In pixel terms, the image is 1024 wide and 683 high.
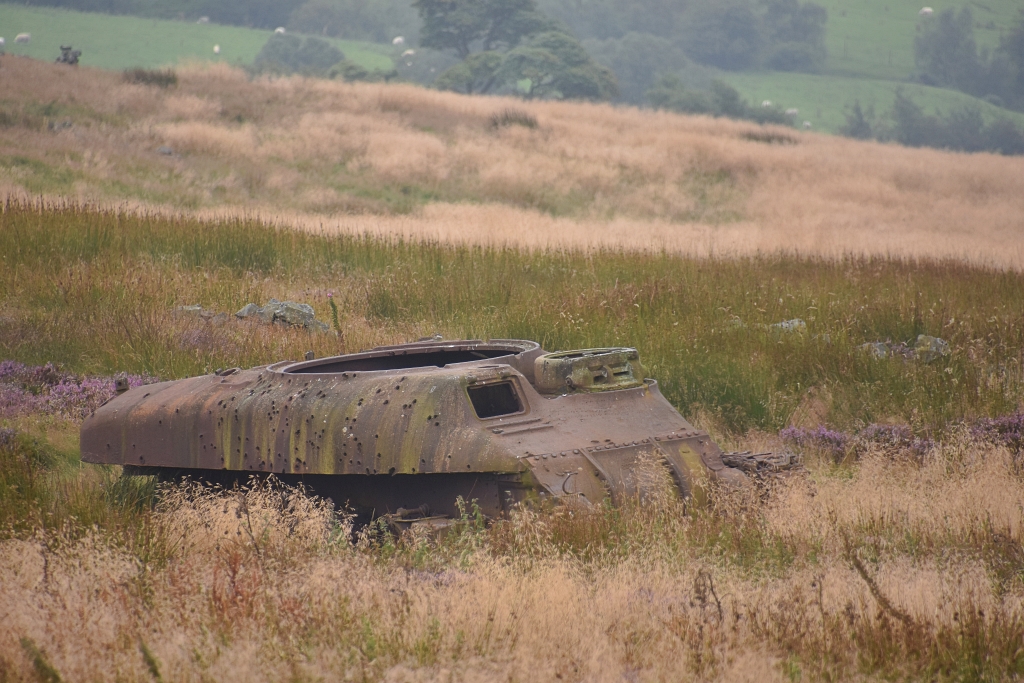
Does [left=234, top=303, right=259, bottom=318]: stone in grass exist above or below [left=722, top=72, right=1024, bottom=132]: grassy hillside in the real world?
below

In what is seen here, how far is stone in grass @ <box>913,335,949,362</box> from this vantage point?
10.2m

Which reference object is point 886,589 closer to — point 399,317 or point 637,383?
point 637,383

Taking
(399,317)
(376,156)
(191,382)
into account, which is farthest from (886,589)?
(376,156)

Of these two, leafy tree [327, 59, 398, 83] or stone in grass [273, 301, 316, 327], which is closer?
stone in grass [273, 301, 316, 327]

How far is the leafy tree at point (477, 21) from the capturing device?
206 feet

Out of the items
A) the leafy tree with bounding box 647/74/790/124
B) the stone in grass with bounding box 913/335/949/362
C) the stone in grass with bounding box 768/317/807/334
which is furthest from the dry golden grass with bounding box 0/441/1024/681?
the leafy tree with bounding box 647/74/790/124

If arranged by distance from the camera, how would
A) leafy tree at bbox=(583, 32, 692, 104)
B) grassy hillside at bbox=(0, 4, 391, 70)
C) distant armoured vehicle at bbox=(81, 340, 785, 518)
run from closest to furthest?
distant armoured vehicle at bbox=(81, 340, 785, 518) → grassy hillside at bbox=(0, 4, 391, 70) → leafy tree at bbox=(583, 32, 692, 104)

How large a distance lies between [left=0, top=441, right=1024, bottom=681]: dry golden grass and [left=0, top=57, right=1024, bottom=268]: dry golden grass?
516 inches

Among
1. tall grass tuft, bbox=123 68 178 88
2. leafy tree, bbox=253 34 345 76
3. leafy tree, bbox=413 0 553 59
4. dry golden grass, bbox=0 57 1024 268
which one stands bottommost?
dry golden grass, bbox=0 57 1024 268

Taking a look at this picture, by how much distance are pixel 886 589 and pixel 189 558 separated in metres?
3.17

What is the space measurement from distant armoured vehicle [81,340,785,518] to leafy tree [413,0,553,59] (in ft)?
194

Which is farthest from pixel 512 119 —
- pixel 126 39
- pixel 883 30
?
pixel 883 30

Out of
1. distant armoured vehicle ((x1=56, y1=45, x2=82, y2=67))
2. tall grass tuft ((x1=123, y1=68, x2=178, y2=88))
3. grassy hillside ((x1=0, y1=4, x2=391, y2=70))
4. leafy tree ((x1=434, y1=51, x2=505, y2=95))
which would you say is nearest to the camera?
tall grass tuft ((x1=123, y1=68, x2=178, y2=88))

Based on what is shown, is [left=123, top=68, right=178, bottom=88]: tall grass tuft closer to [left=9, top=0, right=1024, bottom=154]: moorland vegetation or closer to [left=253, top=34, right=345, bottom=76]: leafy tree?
[left=9, top=0, right=1024, bottom=154]: moorland vegetation
